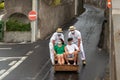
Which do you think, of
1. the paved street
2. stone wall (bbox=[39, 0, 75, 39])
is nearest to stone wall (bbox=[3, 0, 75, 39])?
stone wall (bbox=[39, 0, 75, 39])

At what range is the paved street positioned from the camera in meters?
15.6

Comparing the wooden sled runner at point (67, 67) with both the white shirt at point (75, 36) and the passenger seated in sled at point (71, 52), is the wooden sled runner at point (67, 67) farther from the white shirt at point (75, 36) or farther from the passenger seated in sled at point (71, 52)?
the white shirt at point (75, 36)

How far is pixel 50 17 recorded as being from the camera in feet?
98.7

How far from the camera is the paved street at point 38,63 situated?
1563 cm

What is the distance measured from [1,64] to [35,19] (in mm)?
8468

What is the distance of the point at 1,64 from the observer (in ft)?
60.8

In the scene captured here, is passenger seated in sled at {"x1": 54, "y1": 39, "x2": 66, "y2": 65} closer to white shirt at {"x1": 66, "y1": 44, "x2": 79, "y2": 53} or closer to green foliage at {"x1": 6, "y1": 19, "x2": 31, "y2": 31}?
white shirt at {"x1": 66, "y1": 44, "x2": 79, "y2": 53}

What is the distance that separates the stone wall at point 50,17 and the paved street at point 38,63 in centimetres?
194

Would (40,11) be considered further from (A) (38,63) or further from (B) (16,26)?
(A) (38,63)

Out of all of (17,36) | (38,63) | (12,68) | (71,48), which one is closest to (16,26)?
(17,36)

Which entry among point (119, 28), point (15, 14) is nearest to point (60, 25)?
point (15, 14)

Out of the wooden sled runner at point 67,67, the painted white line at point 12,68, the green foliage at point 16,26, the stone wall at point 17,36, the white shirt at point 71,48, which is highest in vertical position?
the green foliage at point 16,26

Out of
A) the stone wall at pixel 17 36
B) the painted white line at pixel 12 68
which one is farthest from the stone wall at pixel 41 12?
the painted white line at pixel 12 68

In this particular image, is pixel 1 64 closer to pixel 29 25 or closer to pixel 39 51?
pixel 39 51
